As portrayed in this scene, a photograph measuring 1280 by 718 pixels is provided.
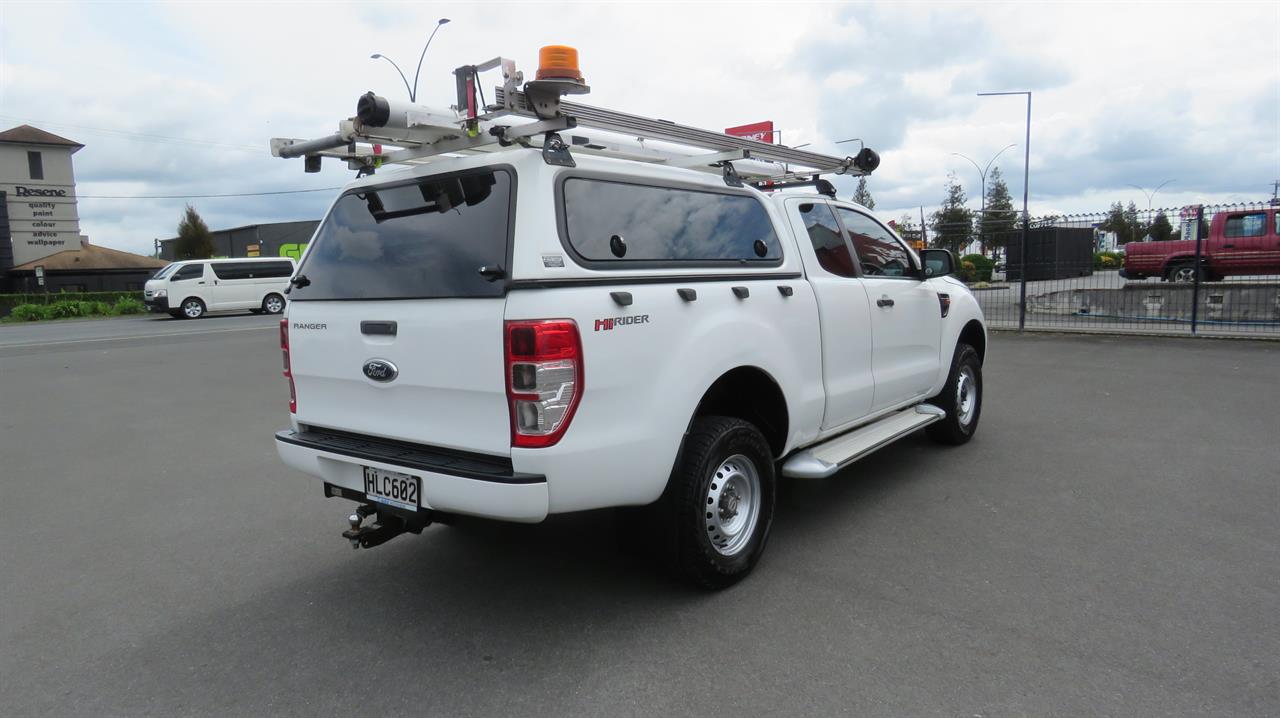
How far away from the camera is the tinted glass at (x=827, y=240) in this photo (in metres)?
4.77

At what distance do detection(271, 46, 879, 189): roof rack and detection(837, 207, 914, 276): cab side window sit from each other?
2.33 feet

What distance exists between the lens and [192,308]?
2691 centimetres

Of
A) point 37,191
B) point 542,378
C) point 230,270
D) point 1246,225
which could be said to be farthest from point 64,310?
point 1246,225

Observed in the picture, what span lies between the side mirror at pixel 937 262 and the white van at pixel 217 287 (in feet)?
84.2

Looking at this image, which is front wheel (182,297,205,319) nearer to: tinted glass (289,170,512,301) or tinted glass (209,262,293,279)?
tinted glass (209,262,293,279)

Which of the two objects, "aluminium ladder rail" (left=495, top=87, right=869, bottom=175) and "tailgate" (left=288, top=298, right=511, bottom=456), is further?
"aluminium ladder rail" (left=495, top=87, right=869, bottom=175)

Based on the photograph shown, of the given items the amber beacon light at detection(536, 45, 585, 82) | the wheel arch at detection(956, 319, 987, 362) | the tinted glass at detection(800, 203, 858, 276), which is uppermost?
the amber beacon light at detection(536, 45, 585, 82)

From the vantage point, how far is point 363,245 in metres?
3.77

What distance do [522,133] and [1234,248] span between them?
60.2 feet

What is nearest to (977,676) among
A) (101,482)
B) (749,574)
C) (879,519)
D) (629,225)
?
(749,574)

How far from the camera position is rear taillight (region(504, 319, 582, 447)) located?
3.01 metres

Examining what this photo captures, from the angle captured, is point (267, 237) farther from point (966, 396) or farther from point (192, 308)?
point (966, 396)

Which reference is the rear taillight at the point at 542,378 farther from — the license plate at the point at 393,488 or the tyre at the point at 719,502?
the tyre at the point at 719,502

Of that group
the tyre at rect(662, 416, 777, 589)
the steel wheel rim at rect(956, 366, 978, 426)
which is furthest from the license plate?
the steel wheel rim at rect(956, 366, 978, 426)
